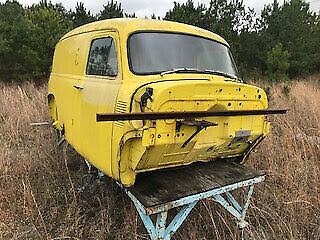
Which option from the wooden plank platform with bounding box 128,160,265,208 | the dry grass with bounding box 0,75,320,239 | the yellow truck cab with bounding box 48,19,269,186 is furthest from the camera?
the dry grass with bounding box 0,75,320,239

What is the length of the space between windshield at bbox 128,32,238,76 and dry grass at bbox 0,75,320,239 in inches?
62.0

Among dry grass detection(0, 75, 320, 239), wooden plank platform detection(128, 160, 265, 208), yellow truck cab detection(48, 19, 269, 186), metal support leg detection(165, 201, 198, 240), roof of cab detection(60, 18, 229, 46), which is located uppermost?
roof of cab detection(60, 18, 229, 46)

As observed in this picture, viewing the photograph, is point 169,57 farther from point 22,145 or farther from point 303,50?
point 303,50

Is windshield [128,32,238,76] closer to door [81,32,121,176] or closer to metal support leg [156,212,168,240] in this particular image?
door [81,32,121,176]

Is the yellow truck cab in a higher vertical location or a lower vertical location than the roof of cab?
lower

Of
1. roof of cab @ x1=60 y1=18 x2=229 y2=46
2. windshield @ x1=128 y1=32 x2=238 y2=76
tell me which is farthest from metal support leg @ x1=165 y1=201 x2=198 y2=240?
roof of cab @ x1=60 y1=18 x2=229 y2=46

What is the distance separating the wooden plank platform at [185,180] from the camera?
98.1 inches

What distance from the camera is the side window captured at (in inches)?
120

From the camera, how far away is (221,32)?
13.9 metres

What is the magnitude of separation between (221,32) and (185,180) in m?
12.3

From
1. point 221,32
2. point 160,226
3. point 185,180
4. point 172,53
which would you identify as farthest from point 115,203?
point 221,32

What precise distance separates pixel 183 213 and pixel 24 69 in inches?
477

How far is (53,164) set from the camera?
Result: 185 inches

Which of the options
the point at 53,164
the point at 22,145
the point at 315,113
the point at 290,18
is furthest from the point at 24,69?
the point at 290,18
